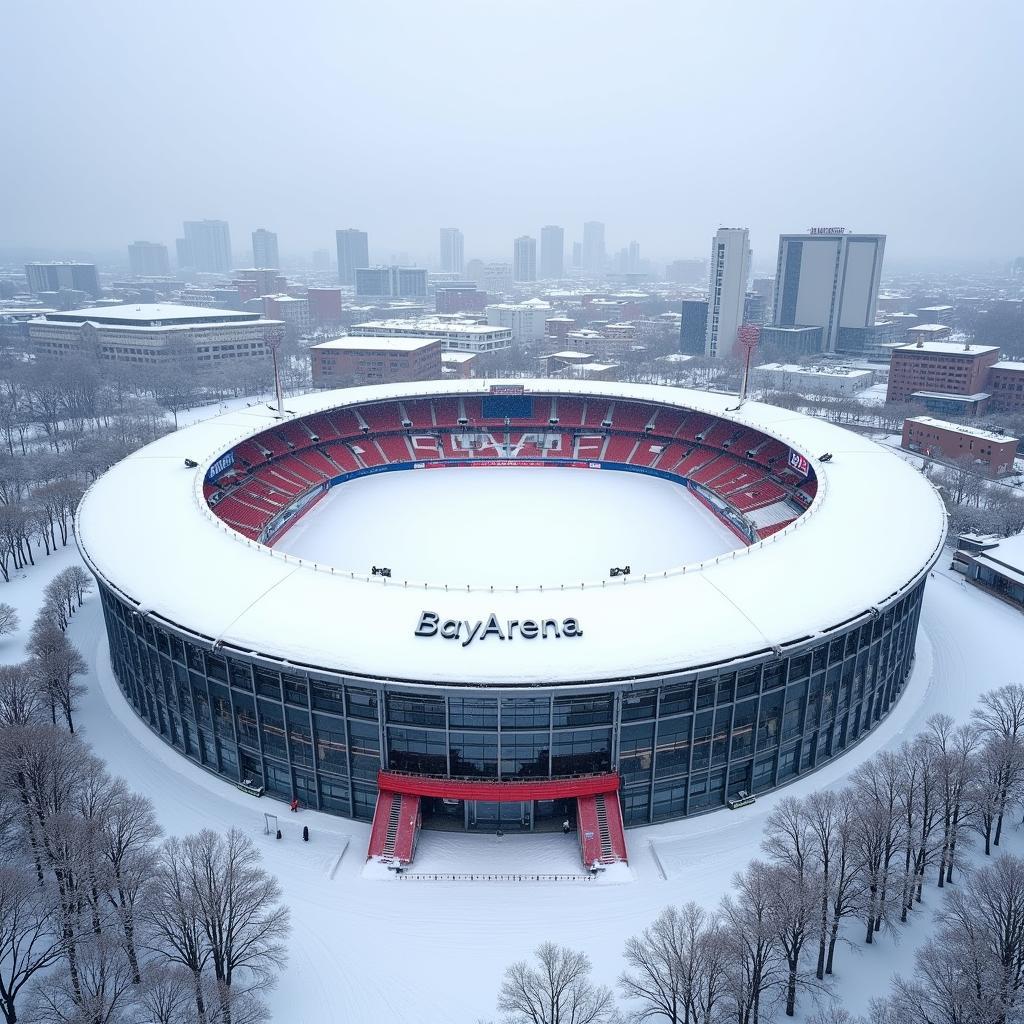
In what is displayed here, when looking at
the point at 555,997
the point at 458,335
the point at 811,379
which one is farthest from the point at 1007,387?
the point at 555,997

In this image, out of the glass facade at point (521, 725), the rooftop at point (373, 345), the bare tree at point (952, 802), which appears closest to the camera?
the bare tree at point (952, 802)

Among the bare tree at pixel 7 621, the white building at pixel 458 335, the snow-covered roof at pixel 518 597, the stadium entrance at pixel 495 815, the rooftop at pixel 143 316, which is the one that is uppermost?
the rooftop at pixel 143 316

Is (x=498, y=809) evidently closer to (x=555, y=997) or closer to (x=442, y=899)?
(x=442, y=899)

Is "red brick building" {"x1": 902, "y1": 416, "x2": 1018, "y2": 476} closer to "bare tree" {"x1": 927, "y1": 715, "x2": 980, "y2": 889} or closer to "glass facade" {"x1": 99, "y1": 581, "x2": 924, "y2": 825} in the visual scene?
"glass facade" {"x1": 99, "y1": 581, "x2": 924, "y2": 825}

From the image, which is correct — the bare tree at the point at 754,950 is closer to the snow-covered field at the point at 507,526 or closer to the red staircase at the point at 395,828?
the red staircase at the point at 395,828

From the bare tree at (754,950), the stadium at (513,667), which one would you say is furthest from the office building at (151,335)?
the bare tree at (754,950)
